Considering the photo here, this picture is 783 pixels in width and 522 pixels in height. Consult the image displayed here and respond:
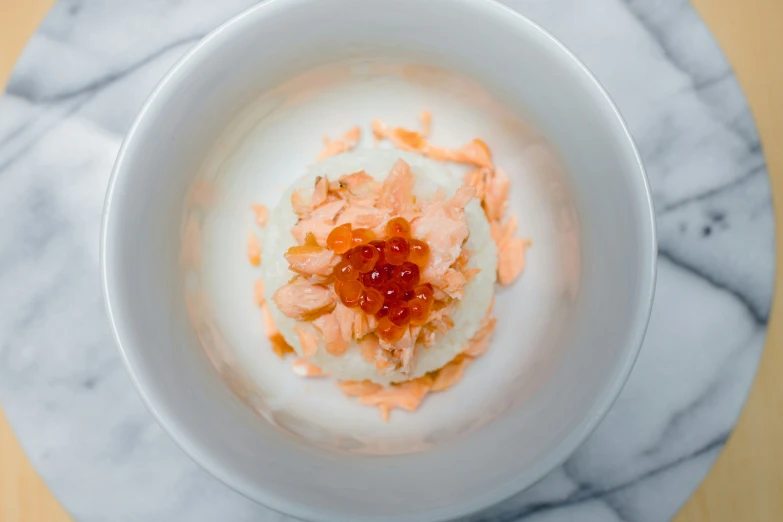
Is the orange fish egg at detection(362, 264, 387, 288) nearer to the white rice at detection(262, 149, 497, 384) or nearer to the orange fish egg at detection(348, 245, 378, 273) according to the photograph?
the orange fish egg at detection(348, 245, 378, 273)

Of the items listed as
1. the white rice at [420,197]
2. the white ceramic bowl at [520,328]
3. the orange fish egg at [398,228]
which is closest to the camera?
the white ceramic bowl at [520,328]

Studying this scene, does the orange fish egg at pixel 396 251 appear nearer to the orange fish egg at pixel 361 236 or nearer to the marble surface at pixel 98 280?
the orange fish egg at pixel 361 236

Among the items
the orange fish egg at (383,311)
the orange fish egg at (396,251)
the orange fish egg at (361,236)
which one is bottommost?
the orange fish egg at (383,311)

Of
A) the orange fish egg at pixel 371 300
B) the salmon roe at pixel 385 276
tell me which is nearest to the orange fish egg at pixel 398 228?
the salmon roe at pixel 385 276

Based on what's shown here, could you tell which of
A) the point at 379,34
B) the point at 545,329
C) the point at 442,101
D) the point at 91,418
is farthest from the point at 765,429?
the point at 91,418

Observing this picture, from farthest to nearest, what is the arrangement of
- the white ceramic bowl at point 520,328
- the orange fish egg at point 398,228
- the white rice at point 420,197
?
the white rice at point 420,197 → the orange fish egg at point 398,228 → the white ceramic bowl at point 520,328

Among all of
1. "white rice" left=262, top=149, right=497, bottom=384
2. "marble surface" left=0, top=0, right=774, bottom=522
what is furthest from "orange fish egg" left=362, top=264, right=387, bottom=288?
"marble surface" left=0, top=0, right=774, bottom=522

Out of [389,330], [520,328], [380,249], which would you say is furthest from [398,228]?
[520,328]

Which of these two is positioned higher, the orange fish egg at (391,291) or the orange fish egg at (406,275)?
the orange fish egg at (406,275)
